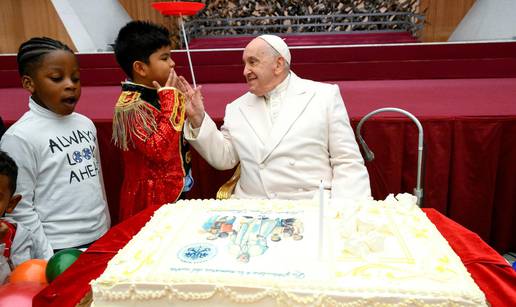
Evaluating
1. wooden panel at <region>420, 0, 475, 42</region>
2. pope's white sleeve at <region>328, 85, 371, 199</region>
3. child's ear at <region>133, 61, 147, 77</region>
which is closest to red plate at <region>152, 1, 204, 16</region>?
child's ear at <region>133, 61, 147, 77</region>

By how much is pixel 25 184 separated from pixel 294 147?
3.49ft

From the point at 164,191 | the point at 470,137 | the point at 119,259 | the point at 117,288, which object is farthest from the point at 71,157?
the point at 470,137

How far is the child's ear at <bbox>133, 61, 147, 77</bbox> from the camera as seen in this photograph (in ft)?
5.89

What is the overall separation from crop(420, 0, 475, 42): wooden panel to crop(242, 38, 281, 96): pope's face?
15.3 ft

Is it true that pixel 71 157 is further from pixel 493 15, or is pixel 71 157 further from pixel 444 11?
pixel 444 11

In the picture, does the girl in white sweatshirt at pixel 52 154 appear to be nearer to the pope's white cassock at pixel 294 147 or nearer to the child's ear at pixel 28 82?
the child's ear at pixel 28 82

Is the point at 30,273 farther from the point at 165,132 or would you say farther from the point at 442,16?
the point at 442,16

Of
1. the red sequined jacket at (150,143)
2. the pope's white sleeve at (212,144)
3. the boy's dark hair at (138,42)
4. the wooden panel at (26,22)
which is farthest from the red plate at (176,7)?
the wooden panel at (26,22)

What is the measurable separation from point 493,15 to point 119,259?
5488 mm

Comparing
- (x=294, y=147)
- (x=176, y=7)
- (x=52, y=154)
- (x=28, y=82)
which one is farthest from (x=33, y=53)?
(x=294, y=147)

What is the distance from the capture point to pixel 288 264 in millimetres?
932

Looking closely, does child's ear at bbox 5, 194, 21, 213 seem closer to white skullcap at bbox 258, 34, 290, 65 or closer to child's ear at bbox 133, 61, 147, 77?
child's ear at bbox 133, 61, 147, 77

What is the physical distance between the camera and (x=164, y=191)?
180 cm

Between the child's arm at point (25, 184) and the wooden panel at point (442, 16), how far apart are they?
5453 mm
